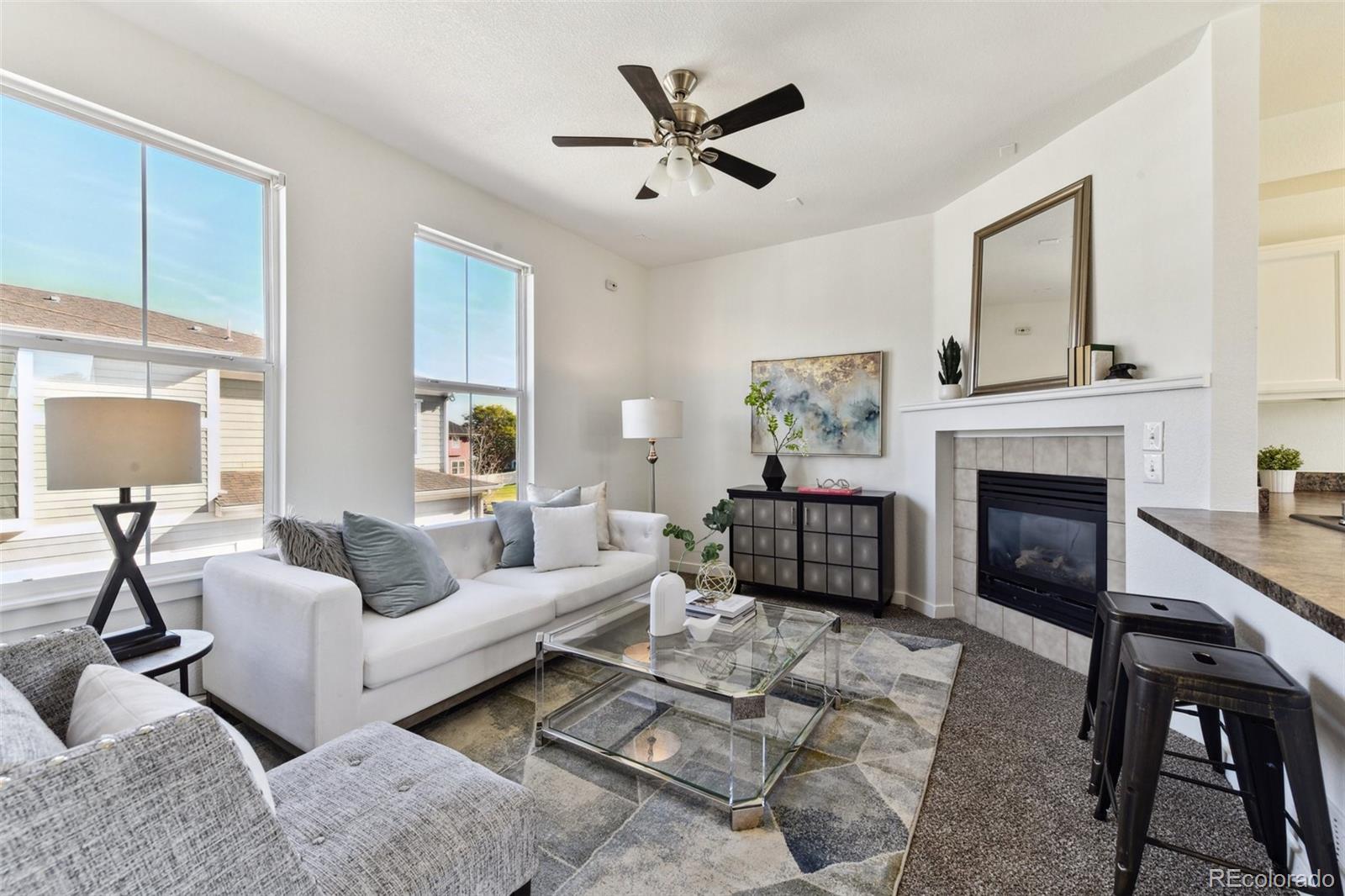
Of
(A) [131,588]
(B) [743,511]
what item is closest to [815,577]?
(B) [743,511]

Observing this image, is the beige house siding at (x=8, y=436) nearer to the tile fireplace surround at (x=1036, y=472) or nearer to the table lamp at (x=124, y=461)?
the table lamp at (x=124, y=461)

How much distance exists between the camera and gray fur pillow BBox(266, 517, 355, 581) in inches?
85.1

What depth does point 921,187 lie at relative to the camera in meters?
3.41

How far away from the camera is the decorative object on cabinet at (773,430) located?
416 centimetres

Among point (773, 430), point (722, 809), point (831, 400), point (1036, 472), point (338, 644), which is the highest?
point (831, 400)

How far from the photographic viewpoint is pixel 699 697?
221 centimetres

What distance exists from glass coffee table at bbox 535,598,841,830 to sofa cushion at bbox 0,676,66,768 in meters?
1.41

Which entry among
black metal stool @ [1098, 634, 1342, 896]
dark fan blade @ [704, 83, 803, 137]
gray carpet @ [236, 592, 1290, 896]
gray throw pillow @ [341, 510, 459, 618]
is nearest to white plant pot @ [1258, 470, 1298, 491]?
gray carpet @ [236, 592, 1290, 896]

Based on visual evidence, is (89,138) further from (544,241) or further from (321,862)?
(321,862)

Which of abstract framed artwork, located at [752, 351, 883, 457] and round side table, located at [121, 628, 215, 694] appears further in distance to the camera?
abstract framed artwork, located at [752, 351, 883, 457]

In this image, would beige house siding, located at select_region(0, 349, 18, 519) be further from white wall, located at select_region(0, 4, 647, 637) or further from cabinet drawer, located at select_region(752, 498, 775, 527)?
cabinet drawer, located at select_region(752, 498, 775, 527)

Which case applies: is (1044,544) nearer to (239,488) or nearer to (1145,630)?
(1145,630)

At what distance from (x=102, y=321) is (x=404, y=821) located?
2312mm

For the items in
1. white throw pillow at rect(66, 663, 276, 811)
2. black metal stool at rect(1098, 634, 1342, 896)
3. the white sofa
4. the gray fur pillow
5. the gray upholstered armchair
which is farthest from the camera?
the gray fur pillow
